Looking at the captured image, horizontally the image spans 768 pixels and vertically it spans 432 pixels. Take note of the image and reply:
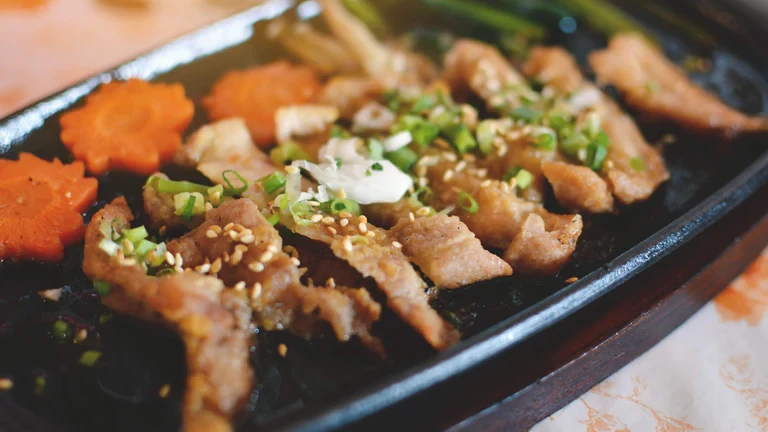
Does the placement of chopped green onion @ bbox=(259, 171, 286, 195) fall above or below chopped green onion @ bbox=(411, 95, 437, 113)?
below

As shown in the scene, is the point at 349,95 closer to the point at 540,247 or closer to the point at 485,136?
the point at 485,136

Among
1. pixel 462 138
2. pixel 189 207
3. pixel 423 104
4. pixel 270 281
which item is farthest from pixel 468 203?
pixel 189 207

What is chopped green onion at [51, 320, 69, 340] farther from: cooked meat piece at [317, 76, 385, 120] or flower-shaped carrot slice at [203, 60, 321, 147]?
cooked meat piece at [317, 76, 385, 120]

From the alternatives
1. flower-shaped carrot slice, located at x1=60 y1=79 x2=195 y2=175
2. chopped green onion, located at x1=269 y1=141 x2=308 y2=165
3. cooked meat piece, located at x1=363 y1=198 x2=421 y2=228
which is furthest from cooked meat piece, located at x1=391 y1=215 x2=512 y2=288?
flower-shaped carrot slice, located at x1=60 y1=79 x2=195 y2=175

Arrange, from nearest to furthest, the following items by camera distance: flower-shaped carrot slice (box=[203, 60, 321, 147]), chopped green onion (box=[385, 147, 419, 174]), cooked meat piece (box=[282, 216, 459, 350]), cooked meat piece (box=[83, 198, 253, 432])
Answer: cooked meat piece (box=[83, 198, 253, 432])
cooked meat piece (box=[282, 216, 459, 350])
chopped green onion (box=[385, 147, 419, 174])
flower-shaped carrot slice (box=[203, 60, 321, 147])

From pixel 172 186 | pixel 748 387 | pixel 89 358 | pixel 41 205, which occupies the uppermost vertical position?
pixel 172 186

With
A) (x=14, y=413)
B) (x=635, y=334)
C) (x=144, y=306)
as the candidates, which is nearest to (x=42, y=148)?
(x=144, y=306)
